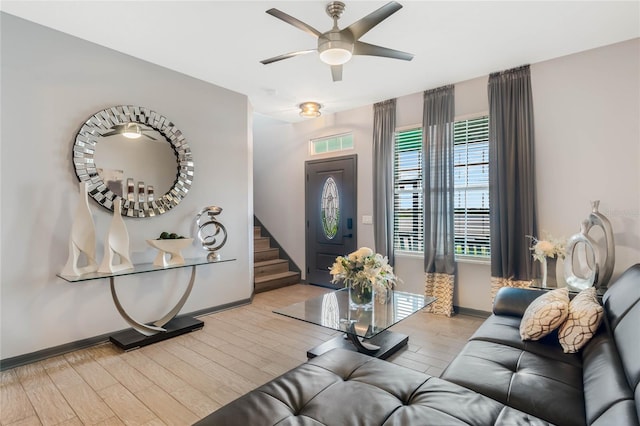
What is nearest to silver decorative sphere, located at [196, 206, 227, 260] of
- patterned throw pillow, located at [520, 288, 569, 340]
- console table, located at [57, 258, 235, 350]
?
console table, located at [57, 258, 235, 350]

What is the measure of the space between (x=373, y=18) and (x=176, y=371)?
10.2ft

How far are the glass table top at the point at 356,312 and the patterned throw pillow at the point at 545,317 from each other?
870mm

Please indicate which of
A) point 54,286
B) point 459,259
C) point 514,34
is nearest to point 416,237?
point 459,259

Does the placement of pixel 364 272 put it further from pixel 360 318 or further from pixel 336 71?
pixel 336 71

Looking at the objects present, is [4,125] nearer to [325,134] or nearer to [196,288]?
[196,288]

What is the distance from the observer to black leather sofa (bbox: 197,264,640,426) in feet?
4.10

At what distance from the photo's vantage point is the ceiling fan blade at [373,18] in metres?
2.16

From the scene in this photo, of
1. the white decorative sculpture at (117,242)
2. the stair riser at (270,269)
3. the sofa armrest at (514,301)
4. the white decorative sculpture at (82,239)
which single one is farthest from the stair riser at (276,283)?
the sofa armrest at (514,301)

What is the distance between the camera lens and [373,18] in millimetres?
2295

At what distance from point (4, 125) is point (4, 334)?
1.73 metres

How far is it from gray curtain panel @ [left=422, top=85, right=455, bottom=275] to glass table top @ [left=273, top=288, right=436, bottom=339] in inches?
46.1

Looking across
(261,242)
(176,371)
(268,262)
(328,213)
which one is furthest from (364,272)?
(261,242)

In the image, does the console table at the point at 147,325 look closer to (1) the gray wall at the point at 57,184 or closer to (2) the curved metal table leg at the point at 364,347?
(1) the gray wall at the point at 57,184

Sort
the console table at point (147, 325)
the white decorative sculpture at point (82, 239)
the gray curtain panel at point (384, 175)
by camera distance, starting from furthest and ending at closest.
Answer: the gray curtain panel at point (384, 175)
the console table at point (147, 325)
the white decorative sculpture at point (82, 239)
